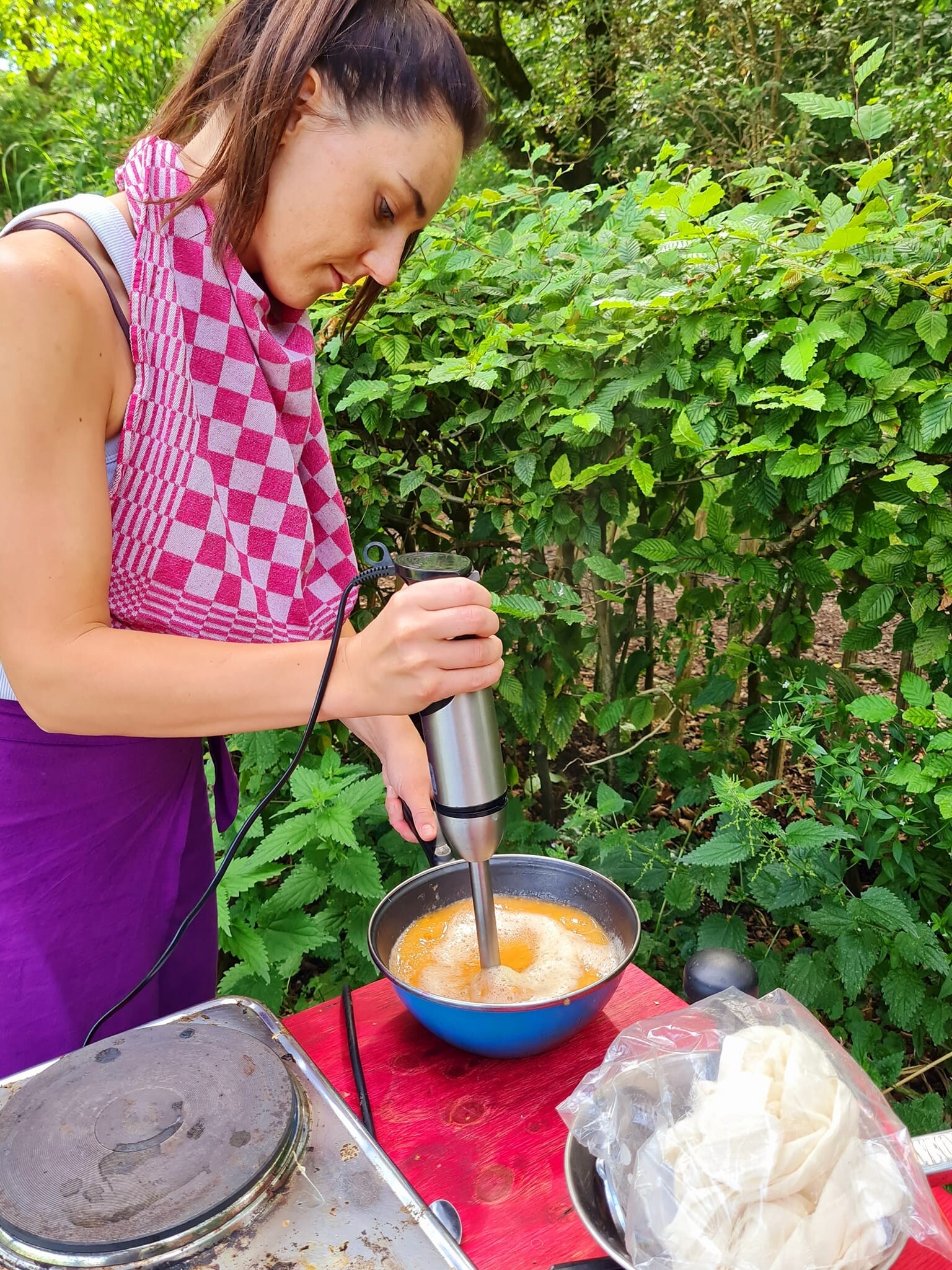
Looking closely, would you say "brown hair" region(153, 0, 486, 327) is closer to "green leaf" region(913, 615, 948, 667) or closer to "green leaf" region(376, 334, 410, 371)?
"green leaf" region(376, 334, 410, 371)

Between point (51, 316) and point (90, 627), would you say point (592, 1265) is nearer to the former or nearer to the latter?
point (90, 627)

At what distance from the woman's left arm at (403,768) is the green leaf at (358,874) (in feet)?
1.81

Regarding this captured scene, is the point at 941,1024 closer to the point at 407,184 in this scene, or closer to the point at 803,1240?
the point at 803,1240

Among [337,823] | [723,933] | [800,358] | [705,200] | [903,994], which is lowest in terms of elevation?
[903,994]

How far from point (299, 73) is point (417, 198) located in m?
0.20

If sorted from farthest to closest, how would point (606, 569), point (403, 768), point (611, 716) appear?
point (611, 716) < point (606, 569) < point (403, 768)

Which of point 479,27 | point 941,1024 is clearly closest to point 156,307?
point 941,1024

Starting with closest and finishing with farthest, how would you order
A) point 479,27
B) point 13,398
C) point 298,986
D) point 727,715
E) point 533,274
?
point 13,398 → point 533,274 → point 727,715 → point 298,986 → point 479,27

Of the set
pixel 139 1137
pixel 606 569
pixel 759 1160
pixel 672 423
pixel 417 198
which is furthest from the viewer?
pixel 606 569

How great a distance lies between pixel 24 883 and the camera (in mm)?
1264

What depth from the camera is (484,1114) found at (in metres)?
0.98

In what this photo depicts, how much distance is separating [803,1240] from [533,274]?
6.44ft

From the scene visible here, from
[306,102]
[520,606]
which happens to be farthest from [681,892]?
[306,102]

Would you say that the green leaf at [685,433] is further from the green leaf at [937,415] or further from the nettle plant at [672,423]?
the green leaf at [937,415]
